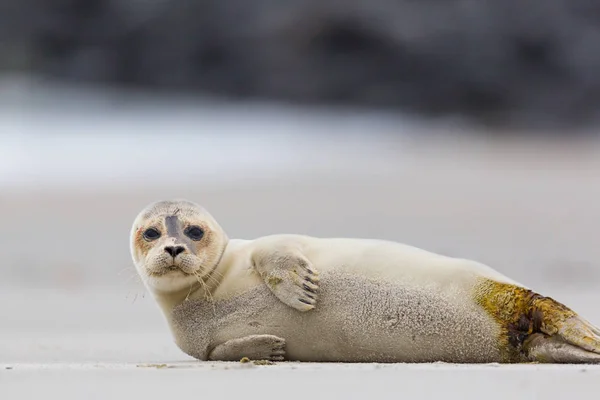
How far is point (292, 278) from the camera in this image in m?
5.77

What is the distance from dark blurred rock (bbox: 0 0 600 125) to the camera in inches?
814

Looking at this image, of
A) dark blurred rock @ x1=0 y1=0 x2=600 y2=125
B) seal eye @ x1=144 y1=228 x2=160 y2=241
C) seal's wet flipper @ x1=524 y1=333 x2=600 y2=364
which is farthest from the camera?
dark blurred rock @ x1=0 y1=0 x2=600 y2=125

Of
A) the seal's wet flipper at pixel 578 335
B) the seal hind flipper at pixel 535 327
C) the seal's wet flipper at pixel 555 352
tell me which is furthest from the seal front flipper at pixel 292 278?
the seal's wet flipper at pixel 578 335

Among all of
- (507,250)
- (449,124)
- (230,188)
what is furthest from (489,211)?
(449,124)

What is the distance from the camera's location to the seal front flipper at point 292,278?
18.8 feet

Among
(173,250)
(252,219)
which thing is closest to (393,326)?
(173,250)

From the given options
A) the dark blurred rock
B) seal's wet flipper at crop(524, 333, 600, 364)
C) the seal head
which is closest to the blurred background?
the dark blurred rock

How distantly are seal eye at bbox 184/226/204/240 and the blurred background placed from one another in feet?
18.4

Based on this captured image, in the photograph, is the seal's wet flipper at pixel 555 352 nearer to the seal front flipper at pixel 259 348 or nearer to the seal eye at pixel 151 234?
the seal front flipper at pixel 259 348

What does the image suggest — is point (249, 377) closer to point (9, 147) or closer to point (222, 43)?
point (9, 147)

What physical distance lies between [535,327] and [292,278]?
3.19ft

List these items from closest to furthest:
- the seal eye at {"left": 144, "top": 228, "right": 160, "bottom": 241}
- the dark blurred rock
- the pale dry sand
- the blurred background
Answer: the pale dry sand → the seal eye at {"left": 144, "top": 228, "right": 160, "bottom": 241} → the blurred background → the dark blurred rock

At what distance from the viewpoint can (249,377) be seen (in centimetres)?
503

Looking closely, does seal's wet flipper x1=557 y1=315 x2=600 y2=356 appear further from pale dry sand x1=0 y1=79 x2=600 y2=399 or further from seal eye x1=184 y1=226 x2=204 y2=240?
seal eye x1=184 y1=226 x2=204 y2=240
